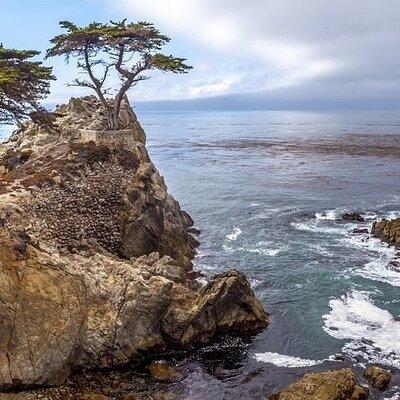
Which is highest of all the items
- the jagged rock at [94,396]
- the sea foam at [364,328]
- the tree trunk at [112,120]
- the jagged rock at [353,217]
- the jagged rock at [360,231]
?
the tree trunk at [112,120]

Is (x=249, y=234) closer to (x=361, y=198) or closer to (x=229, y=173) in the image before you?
(x=361, y=198)

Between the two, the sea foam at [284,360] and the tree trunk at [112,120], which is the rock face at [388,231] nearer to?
the sea foam at [284,360]

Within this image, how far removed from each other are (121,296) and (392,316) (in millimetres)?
17318

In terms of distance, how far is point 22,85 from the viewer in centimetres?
2494

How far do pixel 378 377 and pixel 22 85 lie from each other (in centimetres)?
2348

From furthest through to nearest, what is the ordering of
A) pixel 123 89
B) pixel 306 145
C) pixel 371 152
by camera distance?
pixel 306 145
pixel 371 152
pixel 123 89

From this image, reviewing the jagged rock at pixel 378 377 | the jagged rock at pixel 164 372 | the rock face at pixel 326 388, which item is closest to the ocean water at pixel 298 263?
the jagged rock at pixel 378 377

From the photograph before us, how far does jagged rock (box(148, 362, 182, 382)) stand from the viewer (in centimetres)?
2361

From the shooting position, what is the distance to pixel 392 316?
30062mm

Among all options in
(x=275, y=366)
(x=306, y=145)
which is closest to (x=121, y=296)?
(x=275, y=366)

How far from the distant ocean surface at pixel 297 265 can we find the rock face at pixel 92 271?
2.65 metres

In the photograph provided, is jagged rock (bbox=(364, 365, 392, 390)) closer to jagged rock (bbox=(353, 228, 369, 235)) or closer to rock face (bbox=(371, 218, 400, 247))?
rock face (bbox=(371, 218, 400, 247))

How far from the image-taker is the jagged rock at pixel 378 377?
2266 centimetres

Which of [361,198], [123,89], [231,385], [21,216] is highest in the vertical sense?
[123,89]
